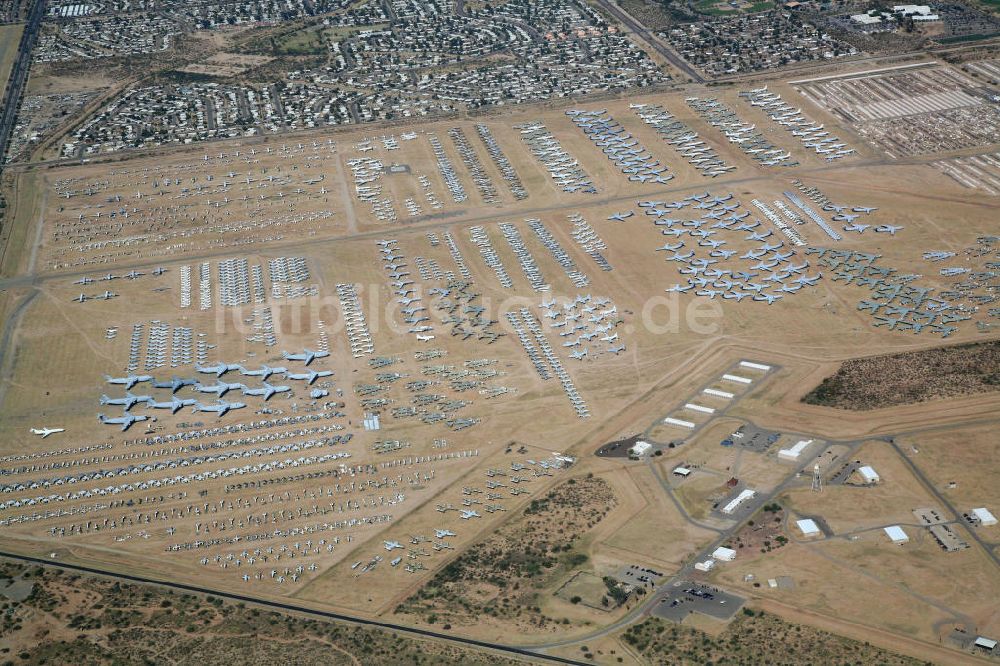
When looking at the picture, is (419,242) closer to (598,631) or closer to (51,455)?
(51,455)

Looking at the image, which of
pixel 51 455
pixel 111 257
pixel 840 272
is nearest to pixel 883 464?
pixel 840 272

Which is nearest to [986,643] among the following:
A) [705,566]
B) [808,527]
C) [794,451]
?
[808,527]

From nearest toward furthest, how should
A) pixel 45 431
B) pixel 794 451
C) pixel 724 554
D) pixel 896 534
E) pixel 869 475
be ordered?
pixel 724 554
pixel 896 534
pixel 869 475
pixel 794 451
pixel 45 431

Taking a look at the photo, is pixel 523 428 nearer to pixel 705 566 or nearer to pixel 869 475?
pixel 705 566

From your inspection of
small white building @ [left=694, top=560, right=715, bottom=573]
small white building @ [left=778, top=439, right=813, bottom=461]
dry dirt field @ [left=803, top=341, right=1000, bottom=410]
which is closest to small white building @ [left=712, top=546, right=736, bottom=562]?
small white building @ [left=694, top=560, right=715, bottom=573]

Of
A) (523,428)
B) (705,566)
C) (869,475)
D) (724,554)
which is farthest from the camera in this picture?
(523,428)

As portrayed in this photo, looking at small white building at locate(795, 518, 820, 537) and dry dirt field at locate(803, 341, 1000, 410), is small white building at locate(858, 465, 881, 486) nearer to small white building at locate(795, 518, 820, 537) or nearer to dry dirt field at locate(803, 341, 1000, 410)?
small white building at locate(795, 518, 820, 537)

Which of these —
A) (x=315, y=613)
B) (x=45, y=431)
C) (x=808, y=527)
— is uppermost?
(x=808, y=527)
